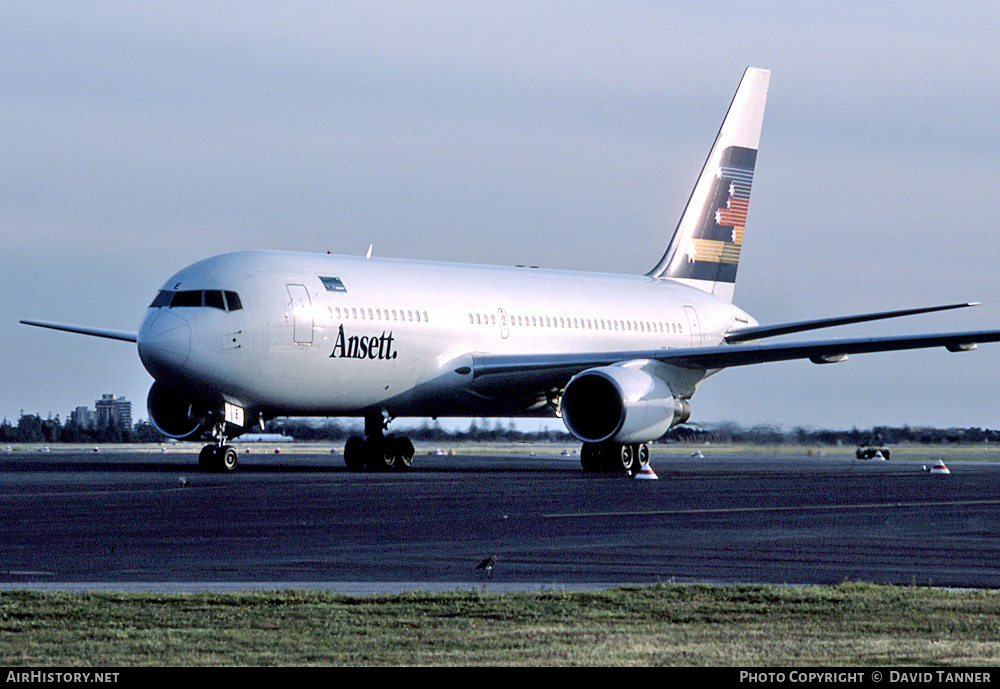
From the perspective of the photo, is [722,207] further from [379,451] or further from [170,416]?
[170,416]

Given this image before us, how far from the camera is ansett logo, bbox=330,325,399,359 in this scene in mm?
31391

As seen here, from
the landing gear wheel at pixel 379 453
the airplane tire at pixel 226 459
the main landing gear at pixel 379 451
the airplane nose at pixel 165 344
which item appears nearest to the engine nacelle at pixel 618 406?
the main landing gear at pixel 379 451

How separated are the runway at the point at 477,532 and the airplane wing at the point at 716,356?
3.78 meters

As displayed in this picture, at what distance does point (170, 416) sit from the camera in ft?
108

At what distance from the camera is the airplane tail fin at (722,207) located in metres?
43.3

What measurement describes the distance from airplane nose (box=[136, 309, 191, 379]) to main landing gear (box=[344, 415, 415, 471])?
18.9 feet

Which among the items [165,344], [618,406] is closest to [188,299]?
[165,344]

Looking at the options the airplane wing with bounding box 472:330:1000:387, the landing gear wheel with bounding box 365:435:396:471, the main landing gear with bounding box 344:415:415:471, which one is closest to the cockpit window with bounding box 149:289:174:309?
the main landing gear with bounding box 344:415:415:471

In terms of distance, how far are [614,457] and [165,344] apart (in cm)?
908

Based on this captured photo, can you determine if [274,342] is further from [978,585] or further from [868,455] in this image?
[868,455]

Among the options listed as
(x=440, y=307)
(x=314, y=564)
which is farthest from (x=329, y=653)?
(x=440, y=307)

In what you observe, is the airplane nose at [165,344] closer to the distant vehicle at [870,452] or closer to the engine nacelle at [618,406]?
the engine nacelle at [618,406]

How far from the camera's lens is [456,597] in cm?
1070

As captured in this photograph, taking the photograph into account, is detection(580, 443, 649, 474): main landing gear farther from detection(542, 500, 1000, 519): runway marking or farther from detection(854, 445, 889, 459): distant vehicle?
detection(854, 445, 889, 459): distant vehicle
